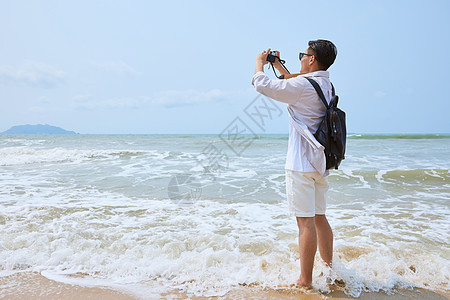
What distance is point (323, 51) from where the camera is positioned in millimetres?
2148

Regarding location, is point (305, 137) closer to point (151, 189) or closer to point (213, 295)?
point (213, 295)

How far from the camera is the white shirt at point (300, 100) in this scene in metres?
2.03

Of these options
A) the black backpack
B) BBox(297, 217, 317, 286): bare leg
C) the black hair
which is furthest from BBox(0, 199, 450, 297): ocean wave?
the black hair

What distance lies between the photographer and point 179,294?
7.99 feet

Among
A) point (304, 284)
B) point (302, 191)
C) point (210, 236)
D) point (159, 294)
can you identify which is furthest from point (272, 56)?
point (210, 236)

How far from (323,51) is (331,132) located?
0.57 meters

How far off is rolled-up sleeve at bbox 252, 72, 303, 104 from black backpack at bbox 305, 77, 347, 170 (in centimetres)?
13

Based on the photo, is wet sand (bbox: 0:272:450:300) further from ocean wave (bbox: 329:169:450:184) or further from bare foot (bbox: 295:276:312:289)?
ocean wave (bbox: 329:169:450:184)

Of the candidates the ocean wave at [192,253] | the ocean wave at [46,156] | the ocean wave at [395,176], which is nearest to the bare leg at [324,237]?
the ocean wave at [192,253]

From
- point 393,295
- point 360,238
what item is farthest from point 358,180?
point 393,295

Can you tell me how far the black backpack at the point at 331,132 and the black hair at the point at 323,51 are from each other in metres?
0.20

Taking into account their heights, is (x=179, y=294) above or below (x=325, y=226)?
below

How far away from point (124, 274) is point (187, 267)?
0.56 metres

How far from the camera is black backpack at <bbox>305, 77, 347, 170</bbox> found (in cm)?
212
